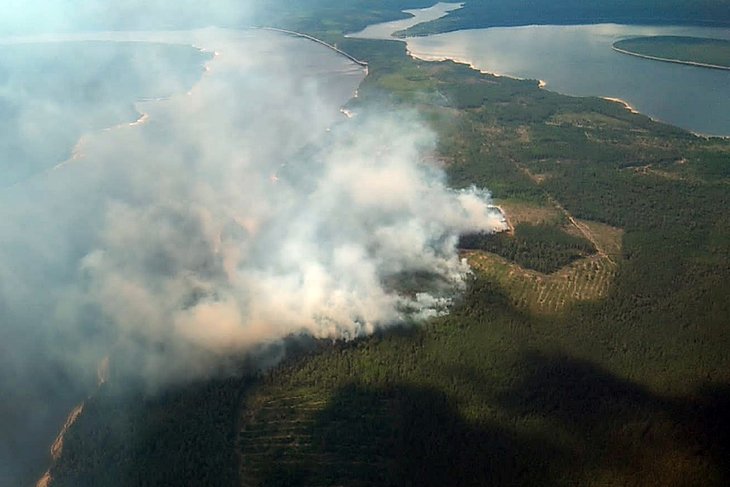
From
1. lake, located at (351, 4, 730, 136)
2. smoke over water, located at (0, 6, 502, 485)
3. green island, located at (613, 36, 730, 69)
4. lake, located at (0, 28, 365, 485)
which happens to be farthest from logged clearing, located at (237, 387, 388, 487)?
green island, located at (613, 36, 730, 69)

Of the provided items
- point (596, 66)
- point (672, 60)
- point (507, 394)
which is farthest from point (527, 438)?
point (672, 60)

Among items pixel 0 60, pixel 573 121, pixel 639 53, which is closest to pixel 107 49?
pixel 0 60

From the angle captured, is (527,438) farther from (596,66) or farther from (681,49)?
(681,49)

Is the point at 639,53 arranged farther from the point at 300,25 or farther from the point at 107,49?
the point at 107,49

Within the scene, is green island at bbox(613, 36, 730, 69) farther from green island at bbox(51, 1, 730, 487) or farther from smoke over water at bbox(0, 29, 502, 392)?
green island at bbox(51, 1, 730, 487)

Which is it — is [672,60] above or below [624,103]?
above

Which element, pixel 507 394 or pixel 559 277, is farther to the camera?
pixel 559 277
